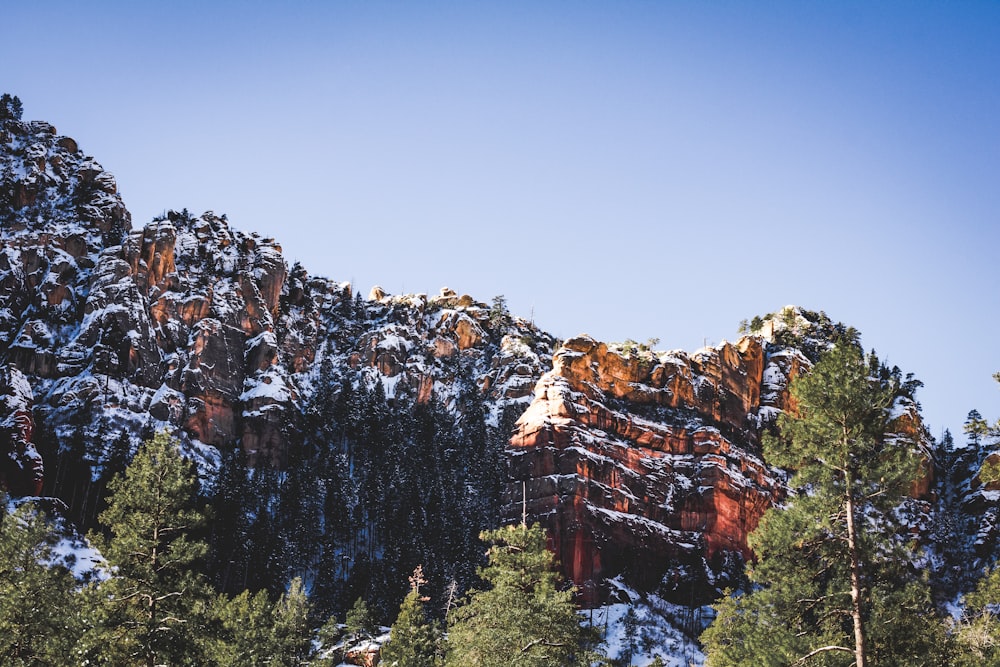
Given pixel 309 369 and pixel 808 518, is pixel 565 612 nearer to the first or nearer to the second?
pixel 808 518

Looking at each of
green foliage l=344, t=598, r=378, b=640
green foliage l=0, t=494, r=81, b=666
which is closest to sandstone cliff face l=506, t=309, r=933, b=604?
green foliage l=344, t=598, r=378, b=640

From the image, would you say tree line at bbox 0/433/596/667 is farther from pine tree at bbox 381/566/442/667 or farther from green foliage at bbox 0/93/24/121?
green foliage at bbox 0/93/24/121

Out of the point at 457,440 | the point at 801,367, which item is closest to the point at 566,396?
the point at 457,440

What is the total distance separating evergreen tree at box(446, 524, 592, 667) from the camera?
87.6 ft

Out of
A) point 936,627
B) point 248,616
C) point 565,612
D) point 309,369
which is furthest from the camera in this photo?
point 309,369

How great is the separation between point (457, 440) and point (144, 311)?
47283mm

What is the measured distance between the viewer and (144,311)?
118 m

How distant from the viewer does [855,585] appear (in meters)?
19.6

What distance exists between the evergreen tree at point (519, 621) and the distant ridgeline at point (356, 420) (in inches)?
2304

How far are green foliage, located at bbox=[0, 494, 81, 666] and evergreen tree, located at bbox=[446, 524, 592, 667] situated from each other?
11.5m

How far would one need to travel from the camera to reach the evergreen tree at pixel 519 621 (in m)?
26.7

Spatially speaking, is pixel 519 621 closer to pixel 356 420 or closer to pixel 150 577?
pixel 150 577

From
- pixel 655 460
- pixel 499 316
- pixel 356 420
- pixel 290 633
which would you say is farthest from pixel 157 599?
pixel 499 316

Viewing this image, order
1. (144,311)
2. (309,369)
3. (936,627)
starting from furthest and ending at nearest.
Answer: (309,369)
(144,311)
(936,627)
